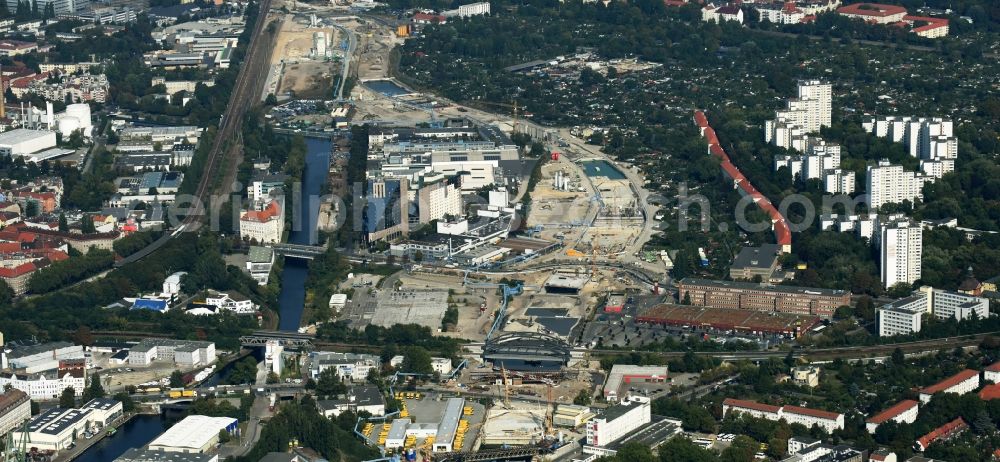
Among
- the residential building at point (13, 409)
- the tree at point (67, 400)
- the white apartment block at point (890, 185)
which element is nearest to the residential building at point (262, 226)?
the tree at point (67, 400)

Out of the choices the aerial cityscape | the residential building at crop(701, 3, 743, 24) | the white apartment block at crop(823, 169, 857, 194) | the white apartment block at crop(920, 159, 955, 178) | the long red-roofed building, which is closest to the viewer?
the aerial cityscape

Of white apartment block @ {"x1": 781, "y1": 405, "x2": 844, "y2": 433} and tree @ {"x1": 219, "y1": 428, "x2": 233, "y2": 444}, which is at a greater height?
white apartment block @ {"x1": 781, "y1": 405, "x2": 844, "y2": 433}

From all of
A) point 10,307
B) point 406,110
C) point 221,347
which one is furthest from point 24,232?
point 406,110

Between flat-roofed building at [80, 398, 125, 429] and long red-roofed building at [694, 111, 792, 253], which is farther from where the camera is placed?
long red-roofed building at [694, 111, 792, 253]

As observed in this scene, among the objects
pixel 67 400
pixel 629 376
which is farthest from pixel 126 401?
pixel 629 376

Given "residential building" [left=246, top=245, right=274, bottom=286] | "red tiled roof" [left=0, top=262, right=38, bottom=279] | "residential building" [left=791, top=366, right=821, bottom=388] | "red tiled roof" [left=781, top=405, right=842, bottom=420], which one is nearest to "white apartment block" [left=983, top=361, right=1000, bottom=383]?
"residential building" [left=791, top=366, right=821, bottom=388]

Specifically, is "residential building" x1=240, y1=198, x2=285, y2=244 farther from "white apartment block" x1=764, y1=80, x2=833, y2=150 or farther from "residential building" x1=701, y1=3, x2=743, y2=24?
"residential building" x1=701, y1=3, x2=743, y2=24
